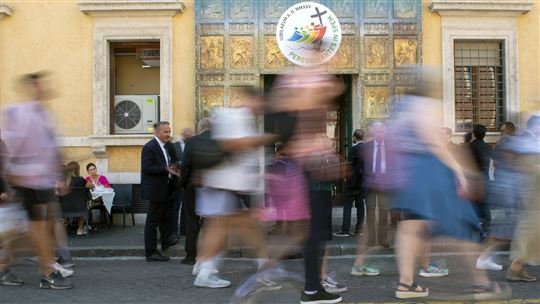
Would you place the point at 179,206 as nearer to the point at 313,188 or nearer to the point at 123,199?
the point at 123,199

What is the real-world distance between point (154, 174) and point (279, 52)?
15.7ft

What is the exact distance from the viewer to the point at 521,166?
20.5 ft

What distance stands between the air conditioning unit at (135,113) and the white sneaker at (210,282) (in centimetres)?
650

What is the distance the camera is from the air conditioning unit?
1221cm

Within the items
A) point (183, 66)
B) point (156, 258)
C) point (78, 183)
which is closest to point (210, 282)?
point (156, 258)

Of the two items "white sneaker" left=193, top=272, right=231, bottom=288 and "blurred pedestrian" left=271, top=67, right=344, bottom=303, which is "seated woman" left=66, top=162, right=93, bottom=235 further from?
"blurred pedestrian" left=271, top=67, right=344, bottom=303

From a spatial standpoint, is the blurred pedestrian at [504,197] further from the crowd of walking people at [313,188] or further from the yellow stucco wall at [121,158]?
the yellow stucco wall at [121,158]

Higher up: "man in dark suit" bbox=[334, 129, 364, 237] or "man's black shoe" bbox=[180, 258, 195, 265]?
"man in dark suit" bbox=[334, 129, 364, 237]

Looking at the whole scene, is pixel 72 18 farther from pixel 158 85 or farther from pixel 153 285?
Result: pixel 153 285

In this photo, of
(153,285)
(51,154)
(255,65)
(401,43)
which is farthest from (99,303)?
(401,43)

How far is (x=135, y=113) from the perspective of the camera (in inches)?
482

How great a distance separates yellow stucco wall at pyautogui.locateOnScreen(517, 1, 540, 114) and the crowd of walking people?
525 cm

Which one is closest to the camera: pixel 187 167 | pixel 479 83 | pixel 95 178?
pixel 187 167

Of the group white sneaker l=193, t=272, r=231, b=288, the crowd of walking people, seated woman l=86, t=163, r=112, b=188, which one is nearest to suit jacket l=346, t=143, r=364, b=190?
the crowd of walking people
